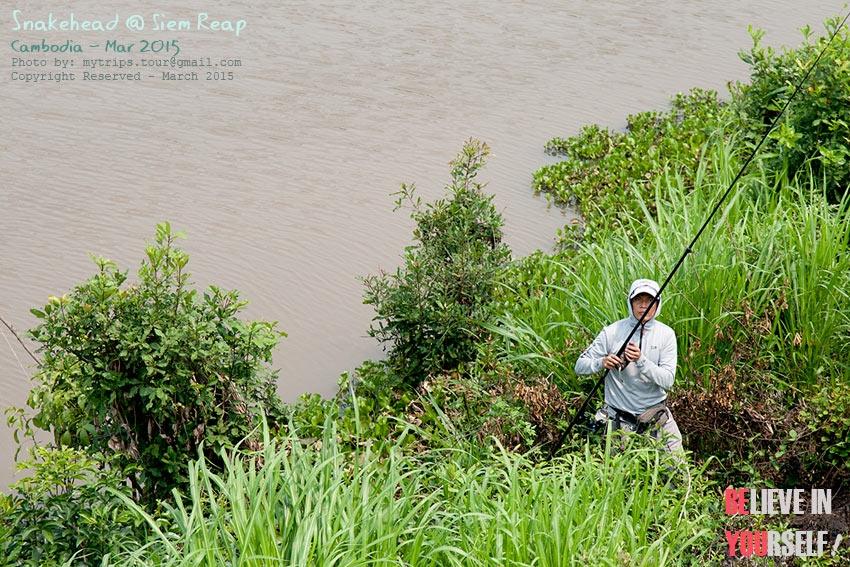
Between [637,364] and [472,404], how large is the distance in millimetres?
1161

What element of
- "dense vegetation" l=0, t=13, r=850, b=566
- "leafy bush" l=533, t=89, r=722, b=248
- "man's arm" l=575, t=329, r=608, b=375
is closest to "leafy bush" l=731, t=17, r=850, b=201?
"dense vegetation" l=0, t=13, r=850, b=566

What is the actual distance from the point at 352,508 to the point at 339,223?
6004mm

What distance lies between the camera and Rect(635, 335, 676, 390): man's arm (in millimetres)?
5594

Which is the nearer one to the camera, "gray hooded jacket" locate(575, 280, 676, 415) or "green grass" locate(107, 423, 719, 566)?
"green grass" locate(107, 423, 719, 566)

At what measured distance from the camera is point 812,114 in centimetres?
802

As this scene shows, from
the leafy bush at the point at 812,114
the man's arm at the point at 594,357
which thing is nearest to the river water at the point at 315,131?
the leafy bush at the point at 812,114

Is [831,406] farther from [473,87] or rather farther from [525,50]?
[525,50]

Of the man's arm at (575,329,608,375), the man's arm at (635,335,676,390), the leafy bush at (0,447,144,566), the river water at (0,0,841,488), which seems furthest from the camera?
the river water at (0,0,841,488)

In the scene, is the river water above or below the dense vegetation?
above

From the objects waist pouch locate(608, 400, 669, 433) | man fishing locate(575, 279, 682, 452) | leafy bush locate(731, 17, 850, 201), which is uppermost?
leafy bush locate(731, 17, 850, 201)

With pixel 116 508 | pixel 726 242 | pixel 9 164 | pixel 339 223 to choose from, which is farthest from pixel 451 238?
pixel 9 164

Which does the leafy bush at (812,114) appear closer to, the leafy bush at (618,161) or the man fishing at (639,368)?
the leafy bush at (618,161)

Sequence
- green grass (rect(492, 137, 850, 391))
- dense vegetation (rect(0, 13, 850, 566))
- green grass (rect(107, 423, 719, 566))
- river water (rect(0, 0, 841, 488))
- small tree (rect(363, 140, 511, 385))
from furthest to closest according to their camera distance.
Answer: river water (rect(0, 0, 841, 488))
small tree (rect(363, 140, 511, 385))
green grass (rect(492, 137, 850, 391))
dense vegetation (rect(0, 13, 850, 566))
green grass (rect(107, 423, 719, 566))

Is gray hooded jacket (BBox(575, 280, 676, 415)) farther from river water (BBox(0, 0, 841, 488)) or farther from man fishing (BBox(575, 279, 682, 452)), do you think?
river water (BBox(0, 0, 841, 488))
